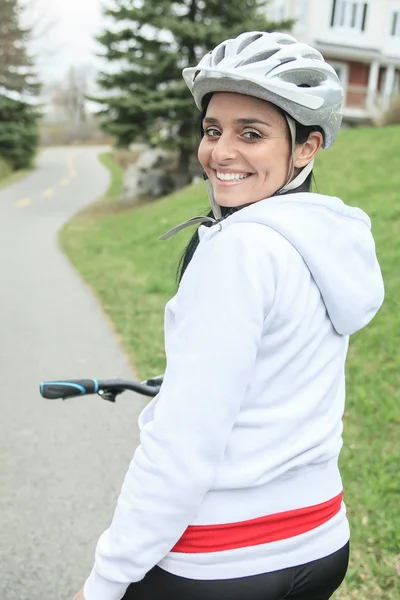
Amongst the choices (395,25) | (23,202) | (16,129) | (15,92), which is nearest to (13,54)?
(15,92)

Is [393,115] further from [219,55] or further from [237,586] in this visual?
[237,586]

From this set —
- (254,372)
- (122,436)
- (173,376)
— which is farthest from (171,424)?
(122,436)

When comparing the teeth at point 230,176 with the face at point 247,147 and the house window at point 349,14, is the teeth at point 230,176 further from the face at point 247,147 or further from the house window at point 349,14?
the house window at point 349,14

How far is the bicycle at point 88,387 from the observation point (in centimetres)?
178

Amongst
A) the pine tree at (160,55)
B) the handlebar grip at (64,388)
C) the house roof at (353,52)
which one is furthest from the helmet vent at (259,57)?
the house roof at (353,52)

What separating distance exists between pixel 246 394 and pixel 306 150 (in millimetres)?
619

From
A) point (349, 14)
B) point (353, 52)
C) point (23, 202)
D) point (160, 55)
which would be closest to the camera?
point (160, 55)

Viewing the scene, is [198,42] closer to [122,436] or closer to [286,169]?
[122,436]

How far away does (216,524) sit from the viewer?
4.15ft

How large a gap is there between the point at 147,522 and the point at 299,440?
36 centimetres

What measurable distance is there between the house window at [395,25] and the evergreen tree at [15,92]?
1960cm

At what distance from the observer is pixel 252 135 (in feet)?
4.52

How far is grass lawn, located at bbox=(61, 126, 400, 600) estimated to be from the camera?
3.17 meters

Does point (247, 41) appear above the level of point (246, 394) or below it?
above
